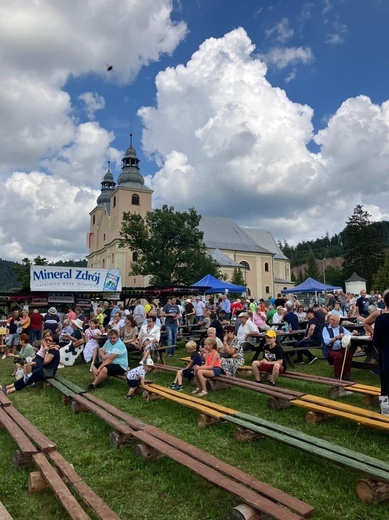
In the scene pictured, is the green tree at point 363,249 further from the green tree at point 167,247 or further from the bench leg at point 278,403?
the bench leg at point 278,403

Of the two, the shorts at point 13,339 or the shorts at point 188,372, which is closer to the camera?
the shorts at point 188,372

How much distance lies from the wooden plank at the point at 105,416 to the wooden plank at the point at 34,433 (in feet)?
2.52

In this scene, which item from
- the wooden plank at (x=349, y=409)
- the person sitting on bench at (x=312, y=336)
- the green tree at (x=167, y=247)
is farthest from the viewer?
the green tree at (x=167, y=247)

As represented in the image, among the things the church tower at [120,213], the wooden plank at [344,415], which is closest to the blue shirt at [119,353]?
the wooden plank at [344,415]

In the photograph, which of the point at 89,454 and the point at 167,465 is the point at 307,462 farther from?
the point at 89,454

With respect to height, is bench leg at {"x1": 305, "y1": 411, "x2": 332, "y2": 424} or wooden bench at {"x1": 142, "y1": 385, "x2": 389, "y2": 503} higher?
wooden bench at {"x1": 142, "y1": 385, "x2": 389, "y2": 503}

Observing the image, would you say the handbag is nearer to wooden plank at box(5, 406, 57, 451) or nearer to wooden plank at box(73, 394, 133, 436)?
wooden plank at box(73, 394, 133, 436)

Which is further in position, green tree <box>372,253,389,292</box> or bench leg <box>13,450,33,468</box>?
green tree <box>372,253,389,292</box>

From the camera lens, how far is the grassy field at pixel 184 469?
3549mm

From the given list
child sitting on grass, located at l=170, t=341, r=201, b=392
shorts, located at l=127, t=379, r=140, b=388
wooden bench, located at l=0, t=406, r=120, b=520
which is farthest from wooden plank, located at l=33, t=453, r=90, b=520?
child sitting on grass, located at l=170, t=341, r=201, b=392

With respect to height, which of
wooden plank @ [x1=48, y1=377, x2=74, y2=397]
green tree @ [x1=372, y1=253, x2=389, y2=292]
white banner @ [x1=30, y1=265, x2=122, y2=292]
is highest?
green tree @ [x1=372, y1=253, x2=389, y2=292]

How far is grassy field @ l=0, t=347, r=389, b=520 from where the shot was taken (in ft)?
11.6

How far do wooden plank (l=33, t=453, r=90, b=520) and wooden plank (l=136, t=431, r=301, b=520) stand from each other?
102 centimetres

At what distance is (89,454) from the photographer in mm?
4840
